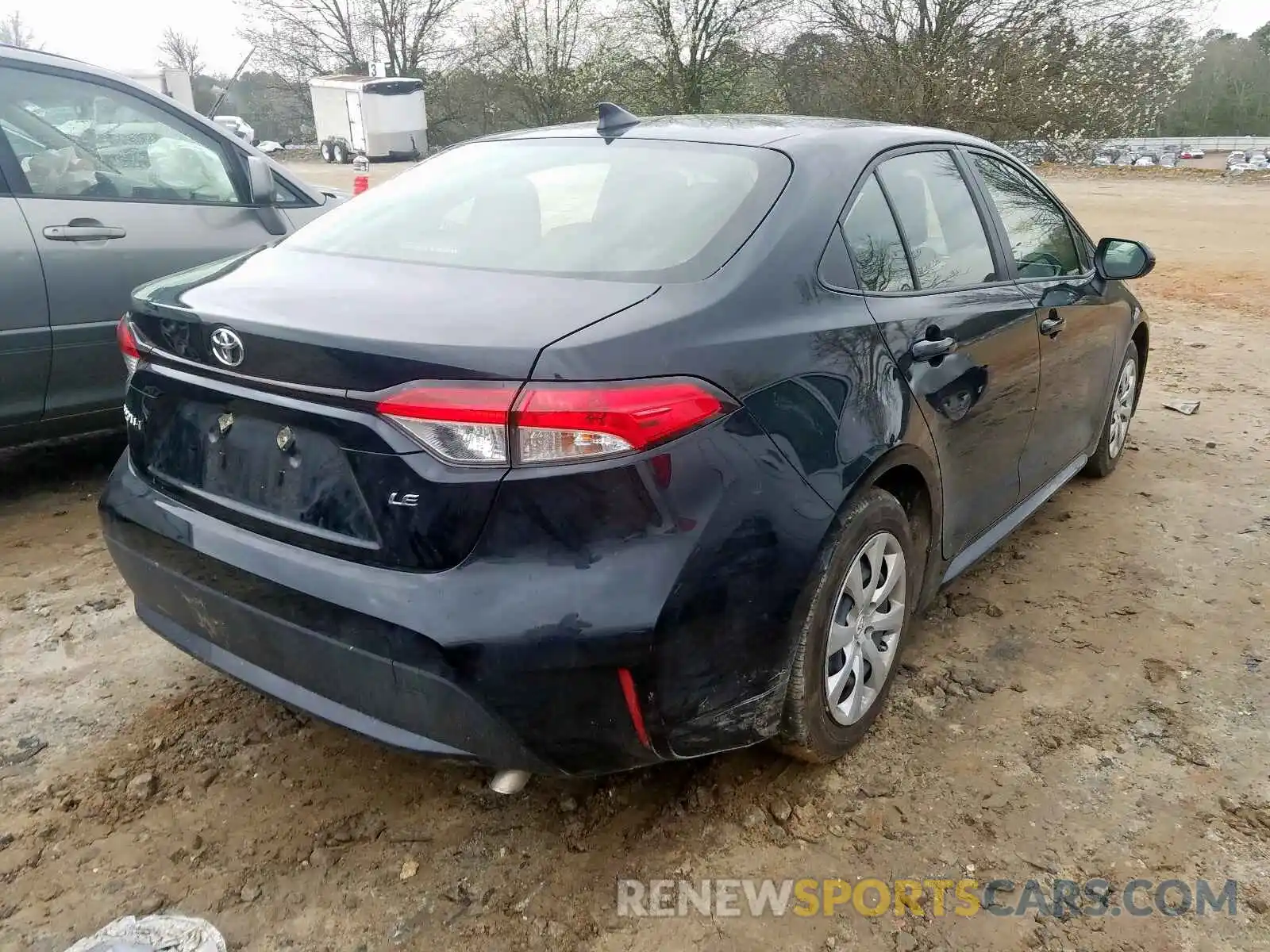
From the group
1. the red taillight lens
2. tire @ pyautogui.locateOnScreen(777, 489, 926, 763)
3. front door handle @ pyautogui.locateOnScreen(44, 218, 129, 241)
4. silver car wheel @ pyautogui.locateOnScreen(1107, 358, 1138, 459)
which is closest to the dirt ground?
tire @ pyautogui.locateOnScreen(777, 489, 926, 763)

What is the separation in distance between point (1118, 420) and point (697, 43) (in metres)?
22.4

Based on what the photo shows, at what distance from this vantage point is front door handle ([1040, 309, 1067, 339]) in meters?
3.21

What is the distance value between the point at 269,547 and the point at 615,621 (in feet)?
2.54

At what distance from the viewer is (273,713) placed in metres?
2.66

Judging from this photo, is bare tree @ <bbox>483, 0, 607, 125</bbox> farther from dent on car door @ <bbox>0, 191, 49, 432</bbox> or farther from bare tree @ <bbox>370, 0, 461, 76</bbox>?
dent on car door @ <bbox>0, 191, 49, 432</bbox>

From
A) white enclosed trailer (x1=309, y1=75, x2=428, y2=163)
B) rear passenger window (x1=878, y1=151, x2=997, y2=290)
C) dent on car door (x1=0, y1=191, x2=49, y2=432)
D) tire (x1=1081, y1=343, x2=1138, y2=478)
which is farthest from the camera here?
white enclosed trailer (x1=309, y1=75, x2=428, y2=163)

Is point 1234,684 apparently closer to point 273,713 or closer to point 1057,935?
point 1057,935

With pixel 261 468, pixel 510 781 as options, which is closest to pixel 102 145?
pixel 261 468

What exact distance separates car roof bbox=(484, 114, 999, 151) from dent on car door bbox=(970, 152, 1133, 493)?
0.47 meters

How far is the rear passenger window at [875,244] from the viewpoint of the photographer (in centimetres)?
240

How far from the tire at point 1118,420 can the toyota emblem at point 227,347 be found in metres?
3.68

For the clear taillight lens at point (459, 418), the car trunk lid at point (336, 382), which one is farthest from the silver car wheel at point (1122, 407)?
the clear taillight lens at point (459, 418)

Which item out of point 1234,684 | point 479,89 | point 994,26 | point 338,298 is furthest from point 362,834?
point 479,89

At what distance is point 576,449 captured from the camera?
1722 mm
